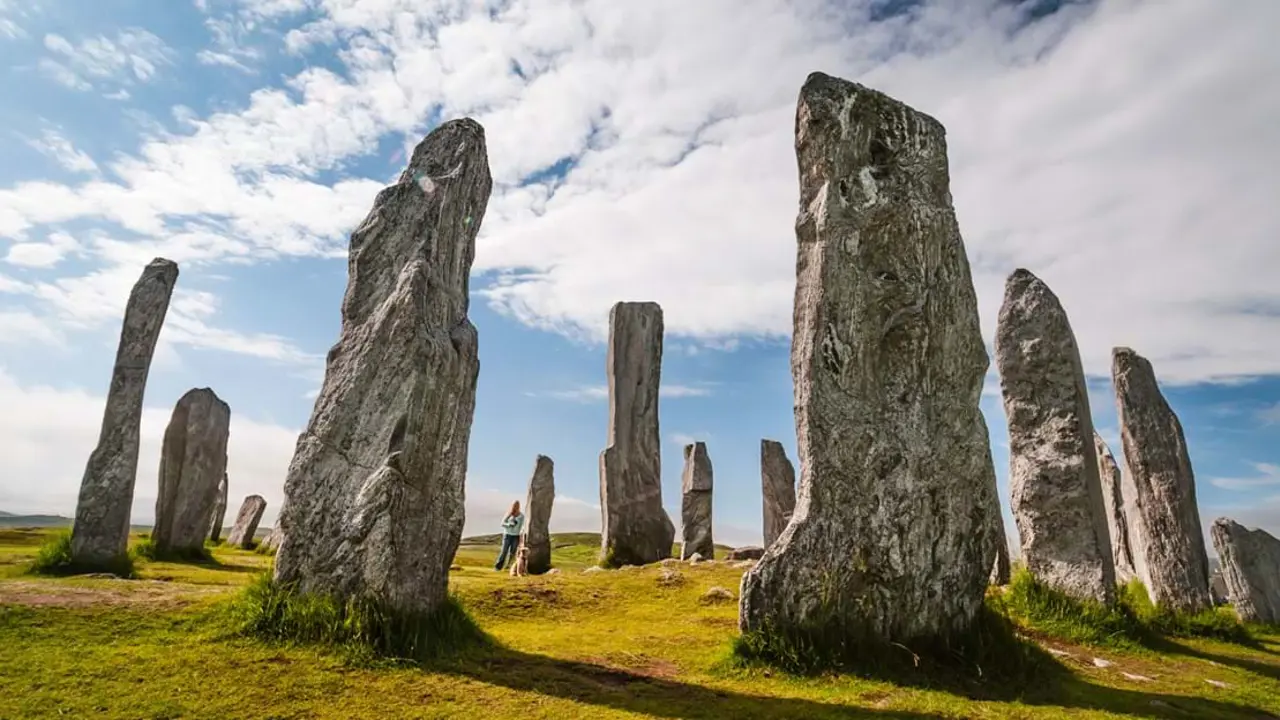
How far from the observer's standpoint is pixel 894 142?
7426 mm

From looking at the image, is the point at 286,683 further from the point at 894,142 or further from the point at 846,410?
the point at 894,142

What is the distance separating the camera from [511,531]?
16.0m

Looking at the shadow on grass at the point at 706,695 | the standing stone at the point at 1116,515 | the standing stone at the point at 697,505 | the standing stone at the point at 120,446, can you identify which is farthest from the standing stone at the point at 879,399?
the standing stone at the point at 120,446

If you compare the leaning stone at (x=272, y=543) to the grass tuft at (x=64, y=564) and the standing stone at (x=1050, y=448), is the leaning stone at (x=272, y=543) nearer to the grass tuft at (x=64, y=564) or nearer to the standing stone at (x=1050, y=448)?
the grass tuft at (x=64, y=564)

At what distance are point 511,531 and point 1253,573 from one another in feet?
41.4

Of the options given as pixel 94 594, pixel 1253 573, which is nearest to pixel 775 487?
pixel 1253 573

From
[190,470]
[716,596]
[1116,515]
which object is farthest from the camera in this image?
[190,470]

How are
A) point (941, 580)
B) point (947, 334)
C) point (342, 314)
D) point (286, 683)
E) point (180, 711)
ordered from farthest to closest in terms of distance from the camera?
point (342, 314) → point (947, 334) → point (941, 580) → point (286, 683) → point (180, 711)

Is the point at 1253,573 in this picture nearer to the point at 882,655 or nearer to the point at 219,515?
the point at 882,655

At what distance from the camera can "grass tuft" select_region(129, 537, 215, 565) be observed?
13.7 meters

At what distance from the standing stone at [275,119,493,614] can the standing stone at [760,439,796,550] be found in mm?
10471

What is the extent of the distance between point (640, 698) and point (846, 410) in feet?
9.31

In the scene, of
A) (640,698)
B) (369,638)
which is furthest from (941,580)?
(369,638)

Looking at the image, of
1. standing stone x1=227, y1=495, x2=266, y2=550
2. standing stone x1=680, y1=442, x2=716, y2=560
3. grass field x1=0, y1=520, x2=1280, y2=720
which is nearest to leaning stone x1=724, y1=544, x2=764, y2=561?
standing stone x1=680, y1=442, x2=716, y2=560
